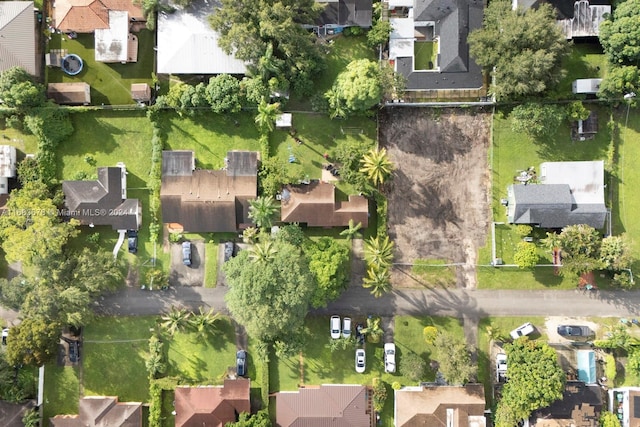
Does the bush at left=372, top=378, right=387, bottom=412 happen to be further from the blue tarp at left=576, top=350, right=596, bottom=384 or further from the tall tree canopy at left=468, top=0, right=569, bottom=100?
the tall tree canopy at left=468, top=0, right=569, bottom=100

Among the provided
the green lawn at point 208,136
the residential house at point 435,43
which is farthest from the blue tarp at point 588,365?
the green lawn at point 208,136

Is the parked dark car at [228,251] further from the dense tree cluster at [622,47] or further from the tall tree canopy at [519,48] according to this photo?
the dense tree cluster at [622,47]

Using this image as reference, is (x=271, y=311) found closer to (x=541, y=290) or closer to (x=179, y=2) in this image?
(x=541, y=290)

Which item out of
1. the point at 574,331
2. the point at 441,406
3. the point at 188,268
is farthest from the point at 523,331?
the point at 188,268

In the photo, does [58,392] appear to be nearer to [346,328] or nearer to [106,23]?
[346,328]

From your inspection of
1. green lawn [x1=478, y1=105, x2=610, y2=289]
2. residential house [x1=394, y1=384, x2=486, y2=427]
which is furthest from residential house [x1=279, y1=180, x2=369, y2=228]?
residential house [x1=394, y1=384, x2=486, y2=427]

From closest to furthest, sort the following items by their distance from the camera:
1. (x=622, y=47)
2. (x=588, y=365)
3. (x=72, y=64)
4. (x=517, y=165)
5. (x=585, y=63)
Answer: (x=622, y=47)
(x=588, y=365)
(x=585, y=63)
(x=517, y=165)
(x=72, y=64)

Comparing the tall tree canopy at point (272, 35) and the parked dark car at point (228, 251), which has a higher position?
the tall tree canopy at point (272, 35)
